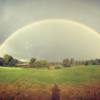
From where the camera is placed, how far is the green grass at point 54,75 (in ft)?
13.7

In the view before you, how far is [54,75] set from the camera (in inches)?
166

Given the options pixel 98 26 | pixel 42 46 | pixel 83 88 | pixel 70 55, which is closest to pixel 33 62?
pixel 42 46

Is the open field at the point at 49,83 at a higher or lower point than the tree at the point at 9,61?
lower

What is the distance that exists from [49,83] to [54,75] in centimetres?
14

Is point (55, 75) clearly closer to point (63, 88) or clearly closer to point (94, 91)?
point (63, 88)

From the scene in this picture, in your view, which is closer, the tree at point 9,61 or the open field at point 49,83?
the open field at point 49,83

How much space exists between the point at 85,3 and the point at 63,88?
134 centimetres

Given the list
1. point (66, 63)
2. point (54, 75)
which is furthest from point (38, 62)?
point (66, 63)

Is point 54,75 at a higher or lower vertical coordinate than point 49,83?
higher

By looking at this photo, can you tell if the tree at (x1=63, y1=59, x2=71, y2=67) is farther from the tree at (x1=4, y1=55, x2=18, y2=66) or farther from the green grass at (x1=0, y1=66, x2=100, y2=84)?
the tree at (x1=4, y1=55, x2=18, y2=66)

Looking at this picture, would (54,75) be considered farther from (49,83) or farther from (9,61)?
(9,61)

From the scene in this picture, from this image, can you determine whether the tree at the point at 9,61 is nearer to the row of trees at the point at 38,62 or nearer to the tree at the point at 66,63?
the row of trees at the point at 38,62

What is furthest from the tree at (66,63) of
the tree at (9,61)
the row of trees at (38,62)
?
the tree at (9,61)

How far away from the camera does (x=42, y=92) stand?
4152 millimetres
